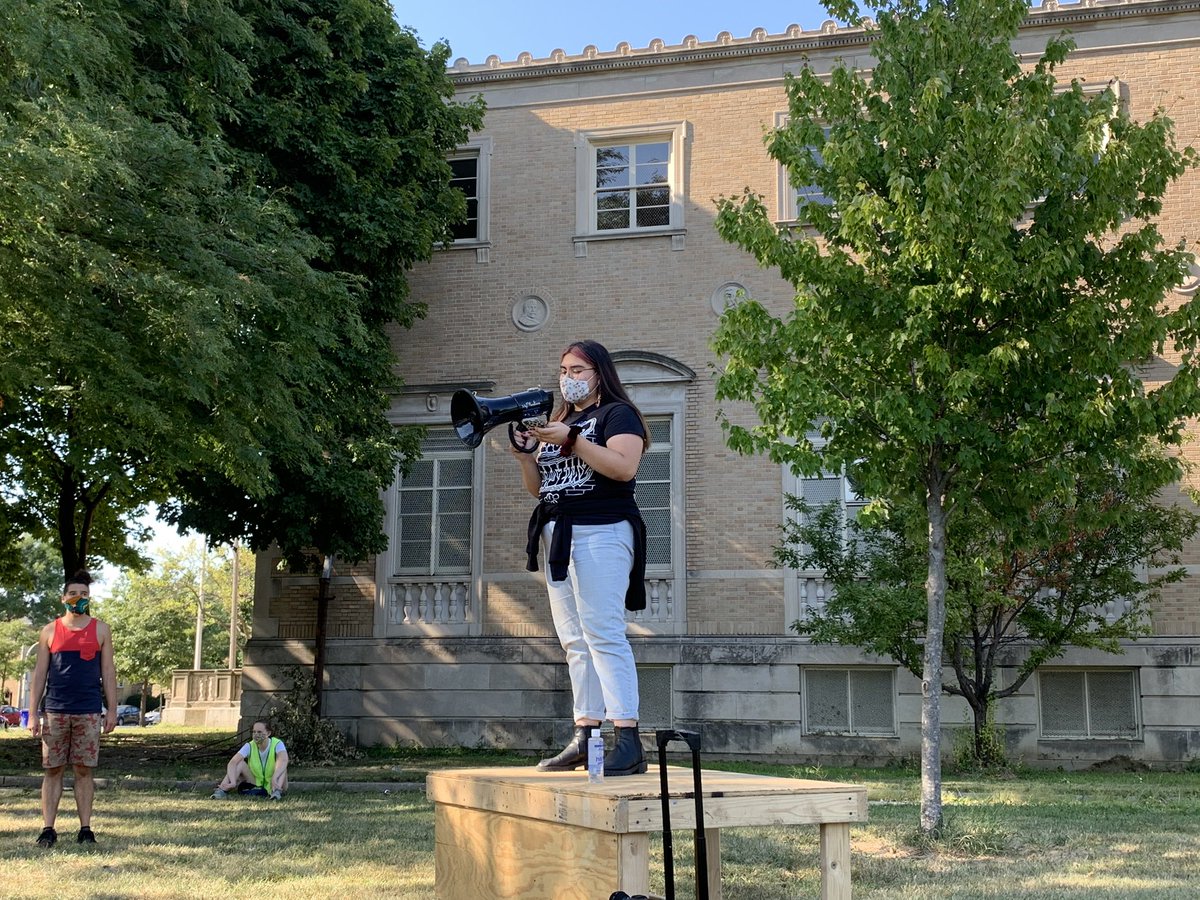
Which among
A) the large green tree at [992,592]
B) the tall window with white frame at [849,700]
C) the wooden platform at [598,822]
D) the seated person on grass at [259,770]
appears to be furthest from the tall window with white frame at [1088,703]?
the wooden platform at [598,822]

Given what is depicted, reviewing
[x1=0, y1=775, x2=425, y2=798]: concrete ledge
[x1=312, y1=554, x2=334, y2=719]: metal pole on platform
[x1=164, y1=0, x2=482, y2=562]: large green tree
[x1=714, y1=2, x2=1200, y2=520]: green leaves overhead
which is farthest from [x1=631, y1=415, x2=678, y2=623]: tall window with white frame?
[x1=714, y1=2, x2=1200, y2=520]: green leaves overhead

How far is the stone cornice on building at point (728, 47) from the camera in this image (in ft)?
65.6

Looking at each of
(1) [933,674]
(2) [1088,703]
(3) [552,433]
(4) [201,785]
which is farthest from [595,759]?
(2) [1088,703]

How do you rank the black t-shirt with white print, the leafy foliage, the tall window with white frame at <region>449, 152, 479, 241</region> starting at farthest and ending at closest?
1. the tall window with white frame at <region>449, 152, 479, 241</region>
2. the leafy foliage
3. the black t-shirt with white print

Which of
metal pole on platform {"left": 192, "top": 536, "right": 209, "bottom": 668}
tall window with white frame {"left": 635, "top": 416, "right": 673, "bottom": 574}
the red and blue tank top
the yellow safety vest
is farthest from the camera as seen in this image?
metal pole on platform {"left": 192, "top": 536, "right": 209, "bottom": 668}

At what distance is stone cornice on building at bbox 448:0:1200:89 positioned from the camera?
787 inches

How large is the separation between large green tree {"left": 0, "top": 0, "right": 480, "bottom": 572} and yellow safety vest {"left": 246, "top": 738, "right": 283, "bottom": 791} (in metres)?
2.95

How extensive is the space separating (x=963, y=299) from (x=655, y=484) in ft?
34.8

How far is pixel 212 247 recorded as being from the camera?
43.6 ft

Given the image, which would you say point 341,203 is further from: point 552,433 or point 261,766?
point 552,433

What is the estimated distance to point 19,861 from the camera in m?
8.44

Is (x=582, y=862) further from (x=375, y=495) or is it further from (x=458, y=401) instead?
(x=375, y=495)

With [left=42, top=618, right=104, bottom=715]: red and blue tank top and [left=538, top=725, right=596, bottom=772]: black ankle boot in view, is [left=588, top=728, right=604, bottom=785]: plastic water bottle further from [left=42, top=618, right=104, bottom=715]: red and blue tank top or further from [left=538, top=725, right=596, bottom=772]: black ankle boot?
[left=42, top=618, right=104, bottom=715]: red and blue tank top

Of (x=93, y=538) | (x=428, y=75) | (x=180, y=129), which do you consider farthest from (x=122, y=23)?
(x=93, y=538)
